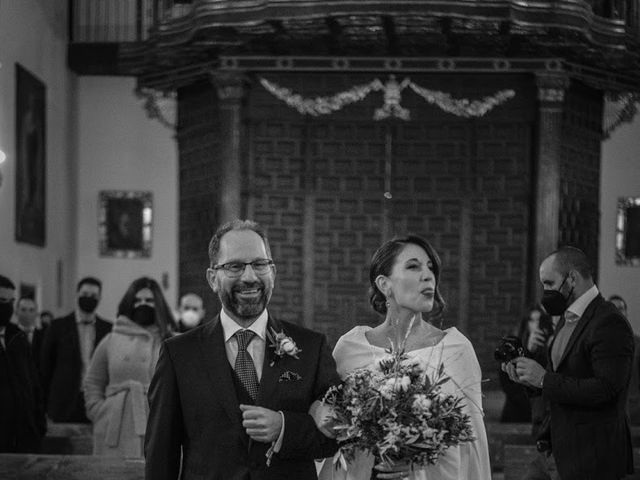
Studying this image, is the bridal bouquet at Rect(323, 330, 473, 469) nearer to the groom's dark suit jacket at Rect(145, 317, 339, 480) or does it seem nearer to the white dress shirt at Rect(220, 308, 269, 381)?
the groom's dark suit jacket at Rect(145, 317, 339, 480)

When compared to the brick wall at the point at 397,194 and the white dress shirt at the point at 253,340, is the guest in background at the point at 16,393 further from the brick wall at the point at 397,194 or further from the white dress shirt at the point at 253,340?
the brick wall at the point at 397,194

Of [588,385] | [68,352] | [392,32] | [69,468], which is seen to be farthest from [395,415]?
[392,32]

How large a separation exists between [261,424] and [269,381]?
0.69 ft

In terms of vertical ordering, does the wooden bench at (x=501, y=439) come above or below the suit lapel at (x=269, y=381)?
below

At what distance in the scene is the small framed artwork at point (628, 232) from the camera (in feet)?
65.5

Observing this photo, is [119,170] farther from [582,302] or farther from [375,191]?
[582,302]

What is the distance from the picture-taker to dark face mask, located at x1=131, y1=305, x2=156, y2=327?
881cm

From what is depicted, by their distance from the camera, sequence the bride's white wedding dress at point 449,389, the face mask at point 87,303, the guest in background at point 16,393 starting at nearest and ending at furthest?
the bride's white wedding dress at point 449,389 → the guest in background at point 16,393 → the face mask at point 87,303

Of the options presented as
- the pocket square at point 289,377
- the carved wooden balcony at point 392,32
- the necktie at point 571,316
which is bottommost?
the pocket square at point 289,377

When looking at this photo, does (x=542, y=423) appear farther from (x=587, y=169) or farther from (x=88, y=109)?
(x=88, y=109)

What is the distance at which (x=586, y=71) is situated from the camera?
1444 centimetres

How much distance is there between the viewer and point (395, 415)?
4.59 meters

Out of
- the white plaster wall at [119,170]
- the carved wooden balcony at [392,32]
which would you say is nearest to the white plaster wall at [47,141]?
the white plaster wall at [119,170]

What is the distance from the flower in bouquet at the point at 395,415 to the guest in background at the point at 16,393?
435 cm
